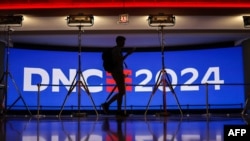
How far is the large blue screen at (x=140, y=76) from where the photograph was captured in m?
8.43

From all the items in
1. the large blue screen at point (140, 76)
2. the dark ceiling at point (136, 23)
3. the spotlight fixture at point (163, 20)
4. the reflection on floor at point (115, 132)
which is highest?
the dark ceiling at point (136, 23)

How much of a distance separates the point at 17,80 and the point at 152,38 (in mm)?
3317

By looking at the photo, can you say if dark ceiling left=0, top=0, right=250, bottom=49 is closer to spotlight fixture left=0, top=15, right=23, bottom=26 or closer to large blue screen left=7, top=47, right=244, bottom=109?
spotlight fixture left=0, top=15, right=23, bottom=26

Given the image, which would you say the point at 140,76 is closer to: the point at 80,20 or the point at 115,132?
the point at 80,20

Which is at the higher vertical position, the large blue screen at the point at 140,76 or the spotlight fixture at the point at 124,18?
the spotlight fixture at the point at 124,18

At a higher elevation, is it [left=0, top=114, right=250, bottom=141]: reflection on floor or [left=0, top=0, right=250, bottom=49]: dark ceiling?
[left=0, top=0, right=250, bottom=49]: dark ceiling

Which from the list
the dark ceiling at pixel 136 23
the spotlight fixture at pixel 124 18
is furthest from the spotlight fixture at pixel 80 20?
the spotlight fixture at pixel 124 18

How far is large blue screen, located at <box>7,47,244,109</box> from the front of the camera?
8.43 m

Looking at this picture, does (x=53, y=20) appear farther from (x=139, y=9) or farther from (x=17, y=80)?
(x=17, y=80)

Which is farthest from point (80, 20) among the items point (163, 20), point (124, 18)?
point (163, 20)

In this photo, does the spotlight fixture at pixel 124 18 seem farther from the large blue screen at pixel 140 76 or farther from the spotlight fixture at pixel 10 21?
the large blue screen at pixel 140 76

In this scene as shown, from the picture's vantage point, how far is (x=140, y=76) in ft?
28.6

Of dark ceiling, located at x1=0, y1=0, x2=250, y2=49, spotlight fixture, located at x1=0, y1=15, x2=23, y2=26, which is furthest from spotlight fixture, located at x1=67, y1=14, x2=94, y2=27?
spotlight fixture, located at x1=0, y1=15, x2=23, y2=26

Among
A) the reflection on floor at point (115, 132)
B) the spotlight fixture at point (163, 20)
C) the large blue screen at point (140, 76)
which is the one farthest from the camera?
the large blue screen at point (140, 76)
